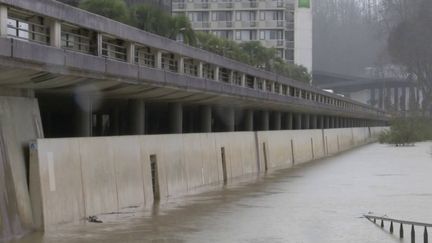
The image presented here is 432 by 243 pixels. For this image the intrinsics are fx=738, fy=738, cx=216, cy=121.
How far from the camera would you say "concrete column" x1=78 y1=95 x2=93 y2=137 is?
22.0 meters

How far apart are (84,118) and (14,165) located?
7.92 m

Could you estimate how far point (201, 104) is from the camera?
35781 millimetres

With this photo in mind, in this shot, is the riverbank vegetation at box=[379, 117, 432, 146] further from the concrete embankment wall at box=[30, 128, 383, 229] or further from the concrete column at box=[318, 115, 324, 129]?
the concrete embankment wall at box=[30, 128, 383, 229]

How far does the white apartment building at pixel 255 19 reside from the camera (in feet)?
375

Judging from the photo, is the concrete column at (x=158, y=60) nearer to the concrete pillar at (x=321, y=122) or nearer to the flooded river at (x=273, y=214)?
the flooded river at (x=273, y=214)

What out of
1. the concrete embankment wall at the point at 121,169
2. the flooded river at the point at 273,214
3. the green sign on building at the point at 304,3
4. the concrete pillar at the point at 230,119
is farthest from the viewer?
the green sign on building at the point at 304,3

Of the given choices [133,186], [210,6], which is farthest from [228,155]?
[210,6]

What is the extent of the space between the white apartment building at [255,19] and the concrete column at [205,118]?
78.9m

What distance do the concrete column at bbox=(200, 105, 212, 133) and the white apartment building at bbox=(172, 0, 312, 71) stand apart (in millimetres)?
78925

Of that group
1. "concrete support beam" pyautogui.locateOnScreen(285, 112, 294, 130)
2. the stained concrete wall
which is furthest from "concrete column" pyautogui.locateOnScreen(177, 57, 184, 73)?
"concrete support beam" pyautogui.locateOnScreen(285, 112, 294, 130)

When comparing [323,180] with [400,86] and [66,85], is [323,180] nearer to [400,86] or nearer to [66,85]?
[66,85]

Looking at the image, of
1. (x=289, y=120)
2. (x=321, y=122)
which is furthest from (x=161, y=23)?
(x=321, y=122)

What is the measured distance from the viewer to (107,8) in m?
41.4

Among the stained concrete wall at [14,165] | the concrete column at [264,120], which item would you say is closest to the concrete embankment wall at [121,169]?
the stained concrete wall at [14,165]
